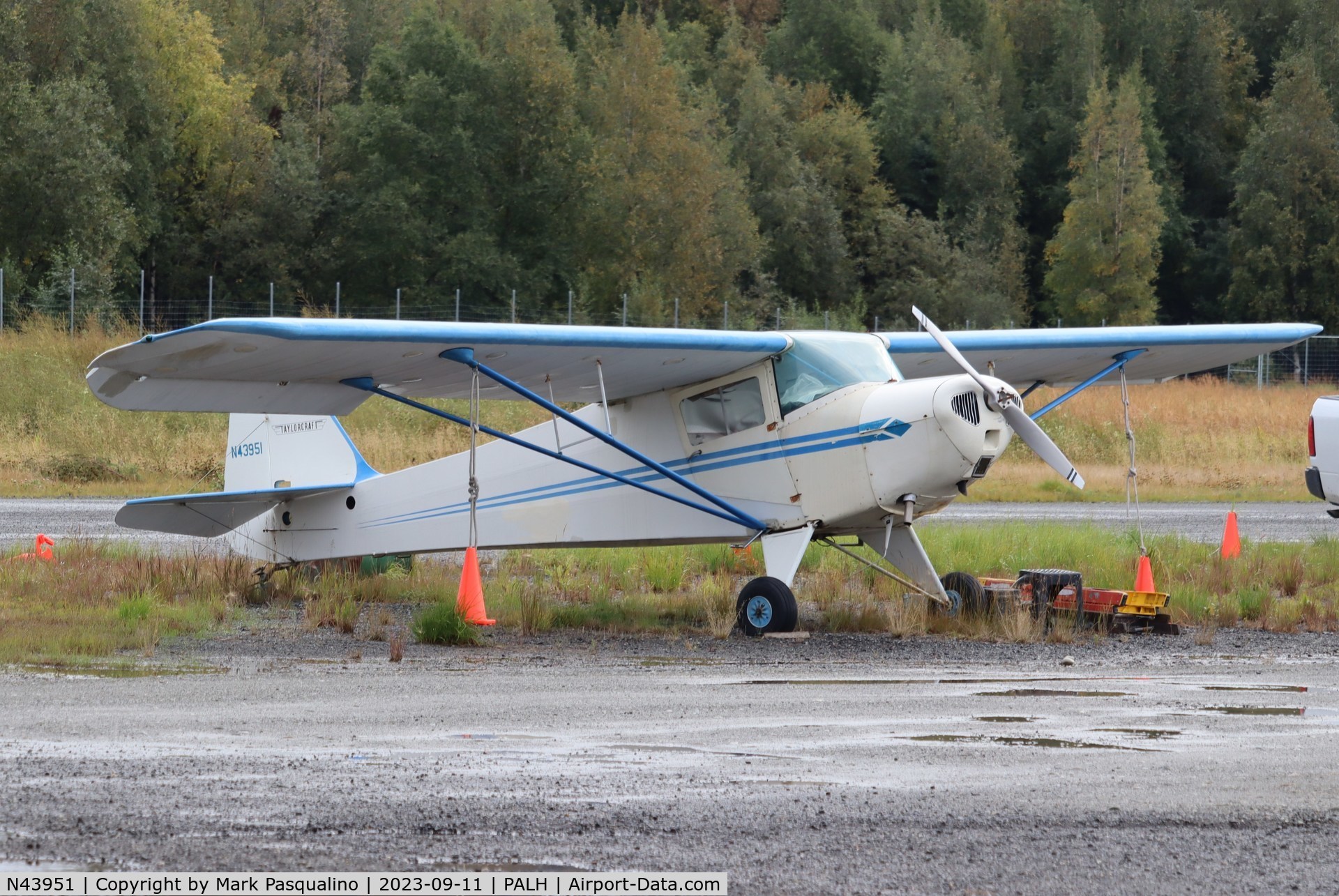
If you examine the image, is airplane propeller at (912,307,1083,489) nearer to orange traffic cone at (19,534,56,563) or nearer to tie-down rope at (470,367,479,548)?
tie-down rope at (470,367,479,548)

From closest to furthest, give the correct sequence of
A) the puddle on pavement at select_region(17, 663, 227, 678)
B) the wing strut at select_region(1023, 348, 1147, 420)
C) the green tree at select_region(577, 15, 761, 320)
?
the puddle on pavement at select_region(17, 663, 227, 678)
the wing strut at select_region(1023, 348, 1147, 420)
the green tree at select_region(577, 15, 761, 320)

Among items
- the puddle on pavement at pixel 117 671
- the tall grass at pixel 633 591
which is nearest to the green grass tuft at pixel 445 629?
the tall grass at pixel 633 591

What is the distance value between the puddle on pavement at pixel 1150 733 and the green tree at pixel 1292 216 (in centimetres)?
5918

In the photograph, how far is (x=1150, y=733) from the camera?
704cm

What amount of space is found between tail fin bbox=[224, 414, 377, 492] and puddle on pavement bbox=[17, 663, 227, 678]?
206 inches

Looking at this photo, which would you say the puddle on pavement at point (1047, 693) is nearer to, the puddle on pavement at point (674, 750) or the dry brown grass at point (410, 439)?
the puddle on pavement at point (674, 750)

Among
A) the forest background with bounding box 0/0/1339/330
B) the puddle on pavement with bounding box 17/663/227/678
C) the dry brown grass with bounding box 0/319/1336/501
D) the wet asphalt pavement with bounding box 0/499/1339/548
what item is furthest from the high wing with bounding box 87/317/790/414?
the forest background with bounding box 0/0/1339/330

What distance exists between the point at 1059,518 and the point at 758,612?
38.3 ft

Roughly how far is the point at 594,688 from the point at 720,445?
4057 mm

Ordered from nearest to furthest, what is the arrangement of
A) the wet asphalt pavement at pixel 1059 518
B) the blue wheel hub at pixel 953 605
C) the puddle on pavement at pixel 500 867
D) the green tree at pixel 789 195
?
the puddle on pavement at pixel 500 867
the blue wheel hub at pixel 953 605
the wet asphalt pavement at pixel 1059 518
the green tree at pixel 789 195

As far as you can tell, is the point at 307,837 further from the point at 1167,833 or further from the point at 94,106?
the point at 94,106

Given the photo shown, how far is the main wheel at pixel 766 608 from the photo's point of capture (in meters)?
11.2

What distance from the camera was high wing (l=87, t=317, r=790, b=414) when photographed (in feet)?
33.7

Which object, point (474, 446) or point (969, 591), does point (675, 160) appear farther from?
point (474, 446)
